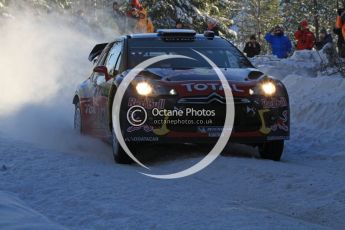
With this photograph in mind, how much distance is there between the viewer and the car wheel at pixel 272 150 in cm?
765

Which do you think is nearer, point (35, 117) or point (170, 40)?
point (170, 40)

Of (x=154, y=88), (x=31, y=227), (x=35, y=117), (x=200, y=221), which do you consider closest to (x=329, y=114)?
(x=154, y=88)

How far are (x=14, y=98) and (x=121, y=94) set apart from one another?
9.00 m

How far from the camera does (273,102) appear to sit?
24.1 feet

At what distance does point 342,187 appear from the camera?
595 centimetres

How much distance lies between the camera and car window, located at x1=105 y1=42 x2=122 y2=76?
8492 mm

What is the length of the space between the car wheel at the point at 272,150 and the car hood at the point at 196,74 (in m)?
0.81

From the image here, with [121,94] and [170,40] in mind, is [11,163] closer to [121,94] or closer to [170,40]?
[121,94]

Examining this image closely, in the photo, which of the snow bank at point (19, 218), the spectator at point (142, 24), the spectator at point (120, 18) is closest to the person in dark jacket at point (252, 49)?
the spectator at point (142, 24)

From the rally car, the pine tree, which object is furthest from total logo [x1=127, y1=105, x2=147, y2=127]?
the pine tree

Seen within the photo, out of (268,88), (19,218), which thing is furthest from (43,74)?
(19,218)

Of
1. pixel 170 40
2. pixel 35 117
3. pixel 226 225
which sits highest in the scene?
pixel 170 40

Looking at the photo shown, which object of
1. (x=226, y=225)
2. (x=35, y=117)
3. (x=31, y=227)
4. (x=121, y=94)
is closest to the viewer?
(x=31, y=227)

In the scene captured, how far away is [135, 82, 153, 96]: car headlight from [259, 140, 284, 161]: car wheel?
5.31 feet
